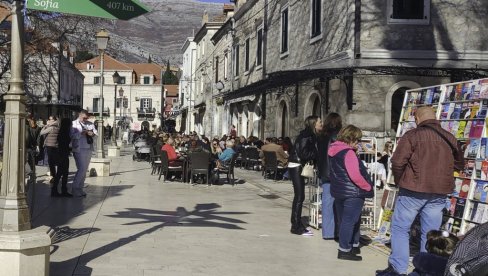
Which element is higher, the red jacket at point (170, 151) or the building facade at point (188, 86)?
the building facade at point (188, 86)

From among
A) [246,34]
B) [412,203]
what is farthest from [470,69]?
[246,34]

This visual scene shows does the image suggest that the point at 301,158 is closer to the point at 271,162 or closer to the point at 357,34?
the point at 271,162

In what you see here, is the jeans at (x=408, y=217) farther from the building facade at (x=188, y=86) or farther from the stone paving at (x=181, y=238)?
the building facade at (x=188, y=86)

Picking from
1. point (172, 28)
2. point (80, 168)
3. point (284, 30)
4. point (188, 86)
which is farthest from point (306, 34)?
point (172, 28)

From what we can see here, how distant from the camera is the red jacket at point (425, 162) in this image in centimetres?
560

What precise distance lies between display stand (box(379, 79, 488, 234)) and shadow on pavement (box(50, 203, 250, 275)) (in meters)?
3.30

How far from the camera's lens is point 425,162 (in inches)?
221

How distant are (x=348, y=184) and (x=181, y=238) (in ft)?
7.80

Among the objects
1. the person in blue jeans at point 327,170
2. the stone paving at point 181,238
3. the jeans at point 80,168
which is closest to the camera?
the stone paving at point 181,238

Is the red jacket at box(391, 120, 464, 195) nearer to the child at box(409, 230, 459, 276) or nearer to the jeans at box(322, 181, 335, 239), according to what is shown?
the child at box(409, 230, 459, 276)

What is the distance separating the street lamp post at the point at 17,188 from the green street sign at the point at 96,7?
0.21 meters

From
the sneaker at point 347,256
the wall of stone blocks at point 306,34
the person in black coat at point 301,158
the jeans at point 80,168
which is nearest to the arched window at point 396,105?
the wall of stone blocks at point 306,34

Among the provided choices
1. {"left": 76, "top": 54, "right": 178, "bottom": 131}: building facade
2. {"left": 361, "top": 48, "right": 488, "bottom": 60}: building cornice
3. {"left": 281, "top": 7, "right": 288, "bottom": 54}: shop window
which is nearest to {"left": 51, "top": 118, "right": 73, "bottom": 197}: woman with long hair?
{"left": 361, "top": 48, "right": 488, "bottom": 60}: building cornice

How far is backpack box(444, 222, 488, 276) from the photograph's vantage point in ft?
11.4
